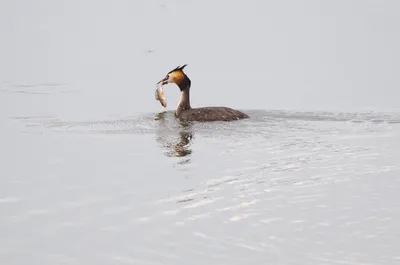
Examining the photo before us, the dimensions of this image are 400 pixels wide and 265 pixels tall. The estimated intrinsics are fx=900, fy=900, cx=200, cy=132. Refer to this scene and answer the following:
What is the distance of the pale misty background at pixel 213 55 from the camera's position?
3284 centimetres

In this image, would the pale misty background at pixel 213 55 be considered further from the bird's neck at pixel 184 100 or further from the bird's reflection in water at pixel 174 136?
the bird's reflection in water at pixel 174 136

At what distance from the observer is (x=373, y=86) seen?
3619 centimetres

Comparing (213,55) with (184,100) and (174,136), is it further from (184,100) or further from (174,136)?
(174,136)

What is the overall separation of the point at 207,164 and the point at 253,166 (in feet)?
3.49

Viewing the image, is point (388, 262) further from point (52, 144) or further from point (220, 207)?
point (52, 144)

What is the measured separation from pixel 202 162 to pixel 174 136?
337cm

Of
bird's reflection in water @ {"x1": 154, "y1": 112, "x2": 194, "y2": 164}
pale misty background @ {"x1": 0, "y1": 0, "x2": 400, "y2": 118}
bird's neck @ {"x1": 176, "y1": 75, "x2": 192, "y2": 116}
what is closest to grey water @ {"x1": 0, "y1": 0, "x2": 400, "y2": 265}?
bird's reflection in water @ {"x1": 154, "y1": 112, "x2": 194, "y2": 164}

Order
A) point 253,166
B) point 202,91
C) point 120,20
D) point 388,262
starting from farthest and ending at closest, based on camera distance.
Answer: point 120,20, point 202,91, point 253,166, point 388,262

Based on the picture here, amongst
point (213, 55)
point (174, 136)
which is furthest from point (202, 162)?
point (213, 55)

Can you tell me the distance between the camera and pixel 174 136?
885 inches

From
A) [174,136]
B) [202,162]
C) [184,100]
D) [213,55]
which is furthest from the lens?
[213,55]

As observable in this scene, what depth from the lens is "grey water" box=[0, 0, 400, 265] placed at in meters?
13.2

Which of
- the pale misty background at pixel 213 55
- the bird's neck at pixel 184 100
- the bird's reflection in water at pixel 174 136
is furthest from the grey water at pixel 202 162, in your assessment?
the bird's neck at pixel 184 100

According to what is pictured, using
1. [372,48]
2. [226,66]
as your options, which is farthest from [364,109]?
[372,48]
